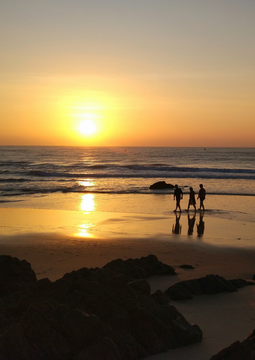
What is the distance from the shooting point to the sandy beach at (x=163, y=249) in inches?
209

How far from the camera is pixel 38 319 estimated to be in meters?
3.93

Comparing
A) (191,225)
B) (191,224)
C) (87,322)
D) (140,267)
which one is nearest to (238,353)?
(87,322)

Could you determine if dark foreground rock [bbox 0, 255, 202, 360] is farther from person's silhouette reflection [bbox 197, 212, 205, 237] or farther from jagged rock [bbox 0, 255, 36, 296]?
person's silhouette reflection [bbox 197, 212, 205, 237]

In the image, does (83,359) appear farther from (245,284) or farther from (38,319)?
(245,284)

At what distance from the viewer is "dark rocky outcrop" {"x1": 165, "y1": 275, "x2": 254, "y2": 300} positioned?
6.02 metres

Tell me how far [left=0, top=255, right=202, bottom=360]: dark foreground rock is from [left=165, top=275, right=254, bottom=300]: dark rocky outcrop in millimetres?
395

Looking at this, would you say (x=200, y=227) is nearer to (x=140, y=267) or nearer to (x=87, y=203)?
(x=140, y=267)

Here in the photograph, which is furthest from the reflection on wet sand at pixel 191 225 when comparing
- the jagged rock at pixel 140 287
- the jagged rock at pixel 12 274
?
the jagged rock at pixel 12 274

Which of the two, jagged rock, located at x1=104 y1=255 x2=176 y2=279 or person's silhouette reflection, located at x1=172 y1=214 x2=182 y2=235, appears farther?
person's silhouette reflection, located at x1=172 y1=214 x2=182 y2=235

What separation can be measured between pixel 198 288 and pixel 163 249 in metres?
4.39

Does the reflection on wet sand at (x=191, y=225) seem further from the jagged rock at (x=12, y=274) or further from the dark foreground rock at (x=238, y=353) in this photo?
the dark foreground rock at (x=238, y=353)

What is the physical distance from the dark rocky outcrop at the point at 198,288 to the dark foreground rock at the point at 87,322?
0.40m

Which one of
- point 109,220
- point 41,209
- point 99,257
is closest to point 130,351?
point 99,257

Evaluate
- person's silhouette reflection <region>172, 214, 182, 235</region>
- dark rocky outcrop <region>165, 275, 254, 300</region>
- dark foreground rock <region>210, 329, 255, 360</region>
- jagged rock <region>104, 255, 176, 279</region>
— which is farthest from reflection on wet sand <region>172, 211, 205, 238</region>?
dark foreground rock <region>210, 329, 255, 360</region>
